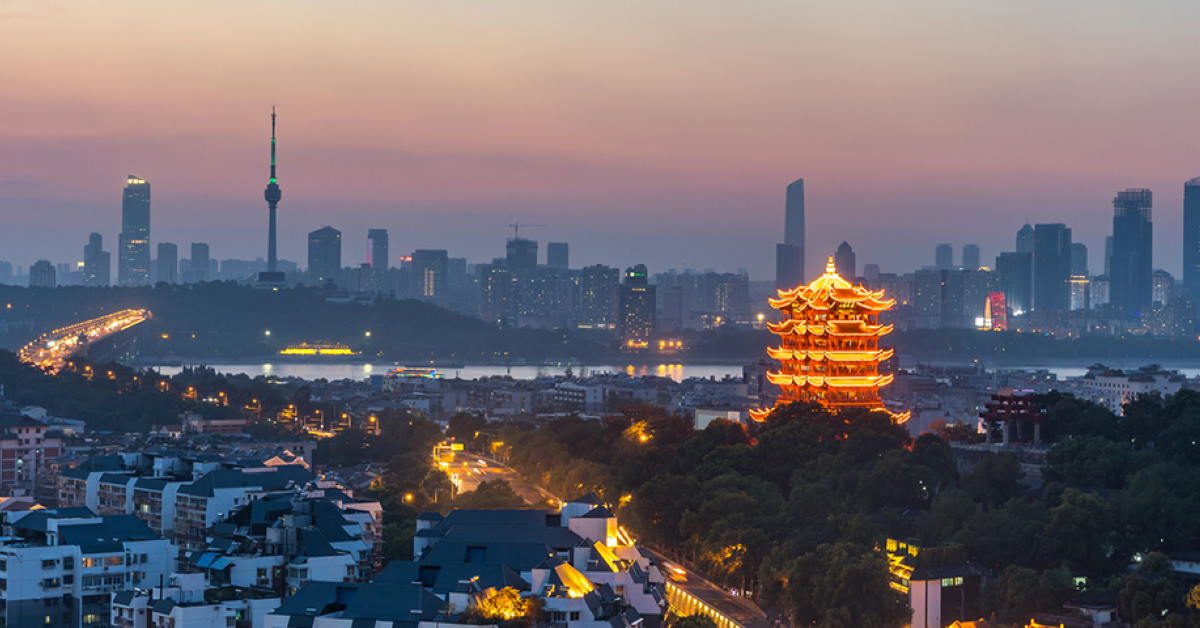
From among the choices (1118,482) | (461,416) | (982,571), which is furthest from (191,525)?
(461,416)

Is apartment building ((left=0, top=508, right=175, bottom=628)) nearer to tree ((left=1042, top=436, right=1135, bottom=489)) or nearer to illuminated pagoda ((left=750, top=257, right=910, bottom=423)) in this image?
tree ((left=1042, top=436, right=1135, bottom=489))

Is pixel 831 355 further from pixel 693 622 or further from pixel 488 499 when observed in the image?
pixel 693 622

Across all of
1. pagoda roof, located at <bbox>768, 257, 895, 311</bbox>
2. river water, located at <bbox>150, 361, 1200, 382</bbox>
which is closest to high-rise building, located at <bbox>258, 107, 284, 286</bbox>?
river water, located at <bbox>150, 361, 1200, 382</bbox>

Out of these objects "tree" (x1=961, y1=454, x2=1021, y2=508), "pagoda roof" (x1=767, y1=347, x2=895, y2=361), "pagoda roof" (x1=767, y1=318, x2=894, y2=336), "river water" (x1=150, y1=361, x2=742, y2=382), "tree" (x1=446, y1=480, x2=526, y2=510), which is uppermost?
"pagoda roof" (x1=767, y1=318, x2=894, y2=336)

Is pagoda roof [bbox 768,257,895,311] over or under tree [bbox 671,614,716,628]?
over

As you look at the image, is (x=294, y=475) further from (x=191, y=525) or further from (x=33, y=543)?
(x=33, y=543)

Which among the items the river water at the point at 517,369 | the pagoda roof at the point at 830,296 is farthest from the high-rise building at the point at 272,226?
the pagoda roof at the point at 830,296

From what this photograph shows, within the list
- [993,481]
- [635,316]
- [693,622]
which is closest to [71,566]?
[693,622]
